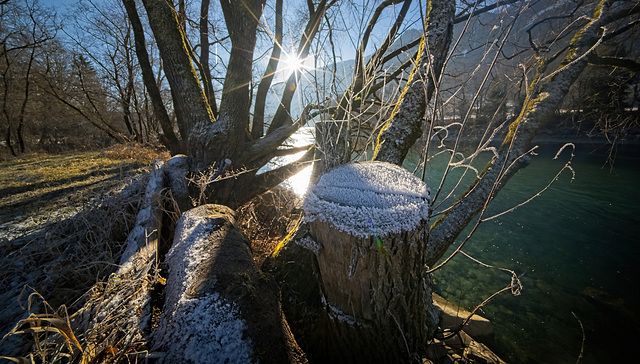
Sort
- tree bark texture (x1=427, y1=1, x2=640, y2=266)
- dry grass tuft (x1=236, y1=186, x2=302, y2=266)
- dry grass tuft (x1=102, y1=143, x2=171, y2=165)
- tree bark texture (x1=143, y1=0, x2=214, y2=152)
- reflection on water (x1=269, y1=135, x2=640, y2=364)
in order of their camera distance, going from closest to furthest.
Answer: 1. tree bark texture (x1=427, y1=1, x2=640, y2=266)
2. tree bark texture (x1=143, y1=0, x2=214, y2=152)
3. dry grass tuft (x1=236, y1=186, x2=302, y2=266)
4. reflection on water (x1=269, y1=135, x2=640, y2=364)
5. dry grass tuft (x1=102, y1=143, x2=171, y2=165)

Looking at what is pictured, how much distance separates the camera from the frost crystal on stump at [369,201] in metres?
0.95

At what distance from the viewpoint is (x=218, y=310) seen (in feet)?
3.28

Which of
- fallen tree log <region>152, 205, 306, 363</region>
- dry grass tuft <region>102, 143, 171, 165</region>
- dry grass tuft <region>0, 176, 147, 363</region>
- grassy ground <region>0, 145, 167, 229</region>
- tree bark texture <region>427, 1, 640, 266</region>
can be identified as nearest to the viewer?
fallen tree log <region>152, 205, 306, 363</region>

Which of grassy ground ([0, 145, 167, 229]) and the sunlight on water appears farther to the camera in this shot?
the sunlight on water

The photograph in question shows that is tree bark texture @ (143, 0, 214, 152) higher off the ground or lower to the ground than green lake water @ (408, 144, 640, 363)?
higher

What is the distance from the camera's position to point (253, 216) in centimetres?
369

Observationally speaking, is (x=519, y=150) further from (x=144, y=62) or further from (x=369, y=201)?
(x=144, y=62)

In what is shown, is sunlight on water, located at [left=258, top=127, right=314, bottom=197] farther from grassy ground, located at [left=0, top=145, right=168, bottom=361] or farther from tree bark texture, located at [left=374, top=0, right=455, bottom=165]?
grassy ground, located at [left=0, top=145, right=168, bottom=361]

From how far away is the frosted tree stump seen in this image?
3.17ft

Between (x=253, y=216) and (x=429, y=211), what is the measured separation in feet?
10.2

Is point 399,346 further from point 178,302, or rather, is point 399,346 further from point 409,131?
point 409,131

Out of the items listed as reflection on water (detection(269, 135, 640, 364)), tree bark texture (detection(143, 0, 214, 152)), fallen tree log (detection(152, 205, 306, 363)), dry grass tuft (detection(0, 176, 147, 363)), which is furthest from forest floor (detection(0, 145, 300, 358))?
reflection on water (detection(269, 135, 640, 364))

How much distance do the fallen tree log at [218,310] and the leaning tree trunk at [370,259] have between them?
11.4 inches

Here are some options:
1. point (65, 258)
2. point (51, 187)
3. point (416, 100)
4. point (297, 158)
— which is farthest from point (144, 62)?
point (416, 100)
